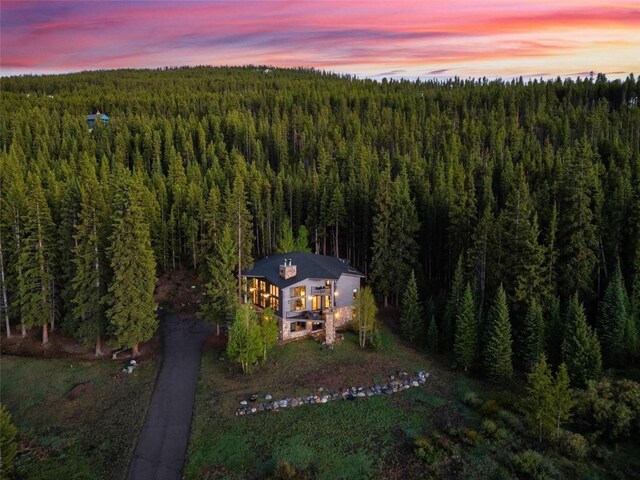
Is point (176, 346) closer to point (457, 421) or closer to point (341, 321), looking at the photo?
point (341, 321)

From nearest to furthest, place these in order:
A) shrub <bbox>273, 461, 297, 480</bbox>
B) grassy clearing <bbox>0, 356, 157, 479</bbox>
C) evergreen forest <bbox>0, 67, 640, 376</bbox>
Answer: shrub <bbox>273, 461, 297, 480</bbox> → grassy clearing <bbox>0, 356, 157, 479</bbox> → evergreen forest <bbox>0, 67, 640, 376</bbox>

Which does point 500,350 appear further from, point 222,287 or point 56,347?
point 56,347

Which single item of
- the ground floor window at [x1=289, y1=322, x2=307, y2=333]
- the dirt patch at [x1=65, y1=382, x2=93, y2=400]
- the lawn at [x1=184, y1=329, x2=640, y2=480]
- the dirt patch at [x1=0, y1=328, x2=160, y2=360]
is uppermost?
the ground floor window at [x1=289, y1=322, x2=307, y2=333]

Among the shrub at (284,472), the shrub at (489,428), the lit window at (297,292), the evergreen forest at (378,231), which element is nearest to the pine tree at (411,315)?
the evergreen forest at (378,231)

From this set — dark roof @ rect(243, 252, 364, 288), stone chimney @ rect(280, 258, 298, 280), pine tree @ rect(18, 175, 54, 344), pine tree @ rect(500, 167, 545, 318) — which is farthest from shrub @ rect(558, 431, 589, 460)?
pine tree @ rect(18, 175, 54, 344)

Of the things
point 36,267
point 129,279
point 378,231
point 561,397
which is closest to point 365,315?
point 378,231

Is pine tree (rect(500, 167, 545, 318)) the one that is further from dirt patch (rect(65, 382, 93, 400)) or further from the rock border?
dirt patch (rect(65, 382, 93, 400))

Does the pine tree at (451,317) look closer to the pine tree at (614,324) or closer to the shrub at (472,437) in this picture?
the pine tree at (614,324)

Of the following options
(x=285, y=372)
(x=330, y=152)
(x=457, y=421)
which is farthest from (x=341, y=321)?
(x=330, y=152)
